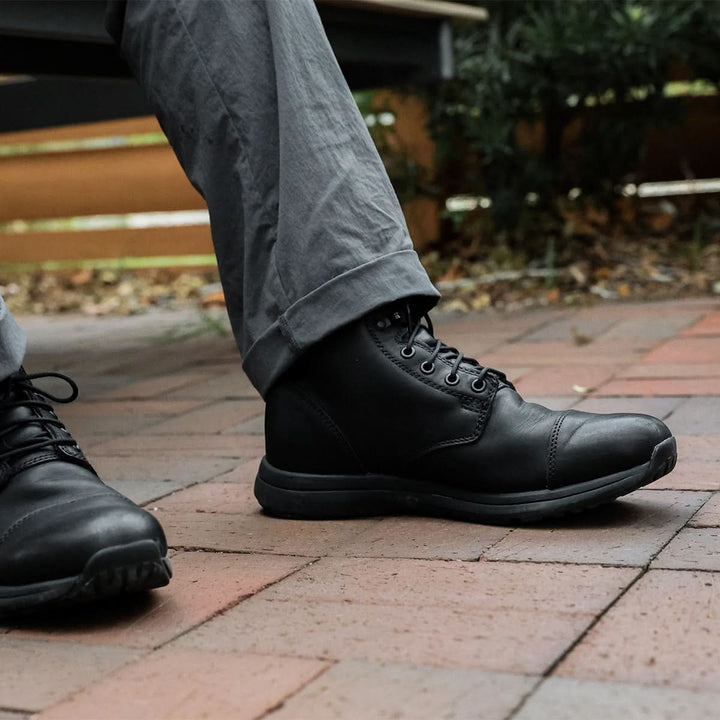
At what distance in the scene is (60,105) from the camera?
10.4 ft

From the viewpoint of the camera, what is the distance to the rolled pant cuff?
1.34 metres

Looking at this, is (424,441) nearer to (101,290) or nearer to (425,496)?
(425,496)

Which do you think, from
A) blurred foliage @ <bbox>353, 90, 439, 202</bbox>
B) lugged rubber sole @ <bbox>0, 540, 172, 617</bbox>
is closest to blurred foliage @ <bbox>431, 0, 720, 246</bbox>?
blurred foliage @ <bbox>353, 90, 439, 202</bbox>

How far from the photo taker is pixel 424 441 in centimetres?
137

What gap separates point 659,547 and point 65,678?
0.60m

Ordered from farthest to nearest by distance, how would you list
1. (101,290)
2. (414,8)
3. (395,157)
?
(101,290) < (395,157) < (414,8)

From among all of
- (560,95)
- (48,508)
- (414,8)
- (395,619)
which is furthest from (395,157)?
(395,619)

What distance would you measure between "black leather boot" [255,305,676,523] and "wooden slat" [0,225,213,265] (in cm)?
375

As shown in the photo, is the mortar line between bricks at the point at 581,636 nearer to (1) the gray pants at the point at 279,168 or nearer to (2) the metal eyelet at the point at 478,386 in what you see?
(2) the metal eyelet at the point at 478,386

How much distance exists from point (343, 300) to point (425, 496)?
10.0 inches

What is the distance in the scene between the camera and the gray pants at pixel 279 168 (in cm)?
135

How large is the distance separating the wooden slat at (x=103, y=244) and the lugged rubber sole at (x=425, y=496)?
375 centimetres

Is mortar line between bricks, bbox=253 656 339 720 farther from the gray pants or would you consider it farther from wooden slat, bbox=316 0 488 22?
wooden slat, bbox=316 0 488 22

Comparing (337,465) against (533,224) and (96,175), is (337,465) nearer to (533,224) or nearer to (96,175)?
(533,224)
